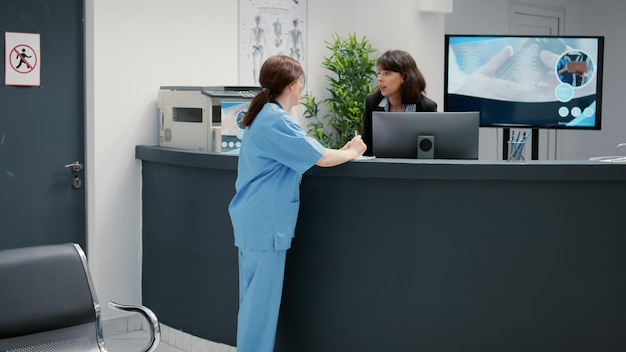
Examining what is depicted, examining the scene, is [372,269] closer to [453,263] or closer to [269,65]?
[453,263]

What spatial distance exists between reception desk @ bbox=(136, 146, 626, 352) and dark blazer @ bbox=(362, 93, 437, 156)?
35.3 inches

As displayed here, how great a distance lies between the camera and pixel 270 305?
10.8 feet

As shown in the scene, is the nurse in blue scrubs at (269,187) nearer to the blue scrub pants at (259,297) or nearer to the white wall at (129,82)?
the blue scrub pants at (259,297)

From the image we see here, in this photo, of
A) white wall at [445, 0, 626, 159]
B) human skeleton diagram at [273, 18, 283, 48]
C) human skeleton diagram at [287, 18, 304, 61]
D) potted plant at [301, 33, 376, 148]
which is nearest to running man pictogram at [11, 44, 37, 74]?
human skeleton diagram at [273, 18, 283, 48]

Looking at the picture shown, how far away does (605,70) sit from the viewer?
289 inches

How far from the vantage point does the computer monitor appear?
11.3 ft

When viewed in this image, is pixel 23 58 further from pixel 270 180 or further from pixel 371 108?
pixel 371 108

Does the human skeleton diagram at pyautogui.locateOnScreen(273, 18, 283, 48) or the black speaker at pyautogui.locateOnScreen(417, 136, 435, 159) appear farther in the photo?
the human skeleton diagram at pyautogui.locateOnScreen(273, 18, 283, 48)

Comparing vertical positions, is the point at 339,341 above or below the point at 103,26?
below

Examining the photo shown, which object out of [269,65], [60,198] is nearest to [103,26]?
[60,198]

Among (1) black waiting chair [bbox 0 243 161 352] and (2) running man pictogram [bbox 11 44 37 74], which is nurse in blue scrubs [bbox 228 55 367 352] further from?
(2) running man pictogram [bbox 11 44 37 74]

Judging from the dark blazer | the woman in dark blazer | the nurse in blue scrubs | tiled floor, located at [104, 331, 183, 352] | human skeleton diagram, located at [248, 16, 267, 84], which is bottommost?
tiled floor, located at [104, 331, 183, 352]

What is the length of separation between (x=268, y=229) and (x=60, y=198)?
1493mm

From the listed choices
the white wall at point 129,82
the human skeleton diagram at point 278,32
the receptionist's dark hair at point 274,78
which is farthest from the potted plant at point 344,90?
the receptionist's dark hair at point 274,78
